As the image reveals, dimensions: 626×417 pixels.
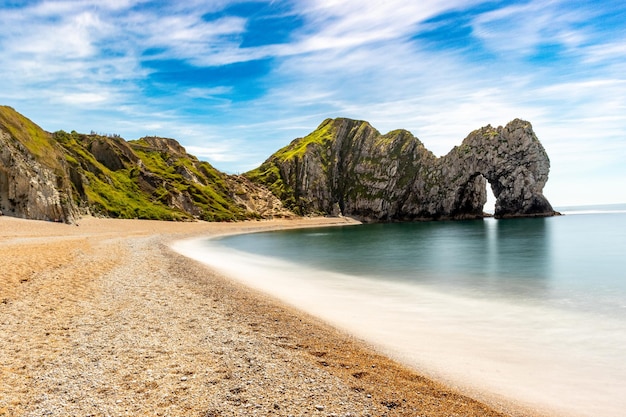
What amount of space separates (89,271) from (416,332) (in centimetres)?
2240

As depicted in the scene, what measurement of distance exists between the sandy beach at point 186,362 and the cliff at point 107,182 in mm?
55177

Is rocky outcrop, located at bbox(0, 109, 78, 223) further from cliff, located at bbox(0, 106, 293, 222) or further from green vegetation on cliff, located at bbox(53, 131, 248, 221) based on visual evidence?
green vegetation on cliff, located at bbox(53, 131, 248, 221)

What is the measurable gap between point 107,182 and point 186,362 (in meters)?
131

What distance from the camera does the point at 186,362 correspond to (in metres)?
10.7

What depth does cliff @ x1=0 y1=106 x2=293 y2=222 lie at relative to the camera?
62969 mm

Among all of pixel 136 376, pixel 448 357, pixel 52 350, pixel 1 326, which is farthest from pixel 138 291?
pixel 448 357

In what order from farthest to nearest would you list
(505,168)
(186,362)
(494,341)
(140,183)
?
(505,168) < (140,183) < (494,341) < (186,362)

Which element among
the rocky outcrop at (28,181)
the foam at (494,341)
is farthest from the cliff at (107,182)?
the foam at (494,341)

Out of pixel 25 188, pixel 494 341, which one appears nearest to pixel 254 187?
pixel 25 188

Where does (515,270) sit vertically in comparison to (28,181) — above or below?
below

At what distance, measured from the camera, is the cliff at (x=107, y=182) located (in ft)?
207

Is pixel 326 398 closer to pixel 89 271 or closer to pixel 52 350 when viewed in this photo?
pixel 52 350

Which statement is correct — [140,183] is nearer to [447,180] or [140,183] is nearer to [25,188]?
[25,188]

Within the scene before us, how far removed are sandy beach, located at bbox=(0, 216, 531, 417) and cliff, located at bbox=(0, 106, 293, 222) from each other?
181ft
